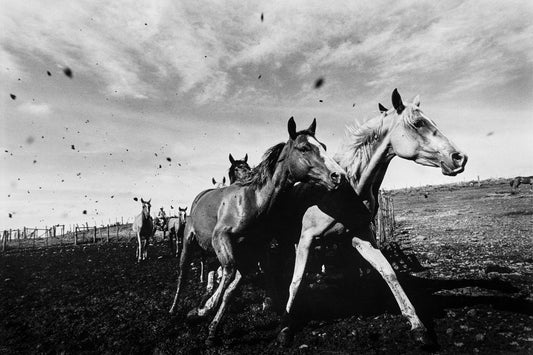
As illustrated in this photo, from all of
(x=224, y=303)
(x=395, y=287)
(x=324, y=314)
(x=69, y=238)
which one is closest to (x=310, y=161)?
(x=395, y=287)

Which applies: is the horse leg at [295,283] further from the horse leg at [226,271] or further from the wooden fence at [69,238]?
the wooden fence at [69,238]

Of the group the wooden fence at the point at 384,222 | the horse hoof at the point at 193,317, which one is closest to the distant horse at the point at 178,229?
the wooden fence at the point at 384,222

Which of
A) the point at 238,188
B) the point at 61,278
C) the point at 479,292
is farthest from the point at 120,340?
the point at 61,278

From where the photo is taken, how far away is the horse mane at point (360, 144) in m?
4.51

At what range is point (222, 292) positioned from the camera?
469cm

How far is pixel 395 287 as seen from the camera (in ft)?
12.8

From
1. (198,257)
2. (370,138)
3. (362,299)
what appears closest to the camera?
(370,138)

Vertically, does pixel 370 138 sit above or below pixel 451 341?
above

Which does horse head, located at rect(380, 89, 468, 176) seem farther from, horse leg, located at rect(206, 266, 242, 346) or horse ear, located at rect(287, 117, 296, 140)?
horse leg, located at rect(206, 266, 242, 346)

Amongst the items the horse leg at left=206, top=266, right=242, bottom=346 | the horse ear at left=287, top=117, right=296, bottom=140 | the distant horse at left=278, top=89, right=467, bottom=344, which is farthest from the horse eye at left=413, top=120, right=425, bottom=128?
the horse leg at left=206, top=266, right=242, bottom=346

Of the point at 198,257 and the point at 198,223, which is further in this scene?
the point at 198,257

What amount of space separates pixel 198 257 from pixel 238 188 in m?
8.86

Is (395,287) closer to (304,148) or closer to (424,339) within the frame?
(424,339)

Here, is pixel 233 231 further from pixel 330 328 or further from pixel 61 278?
pixel 61 278
